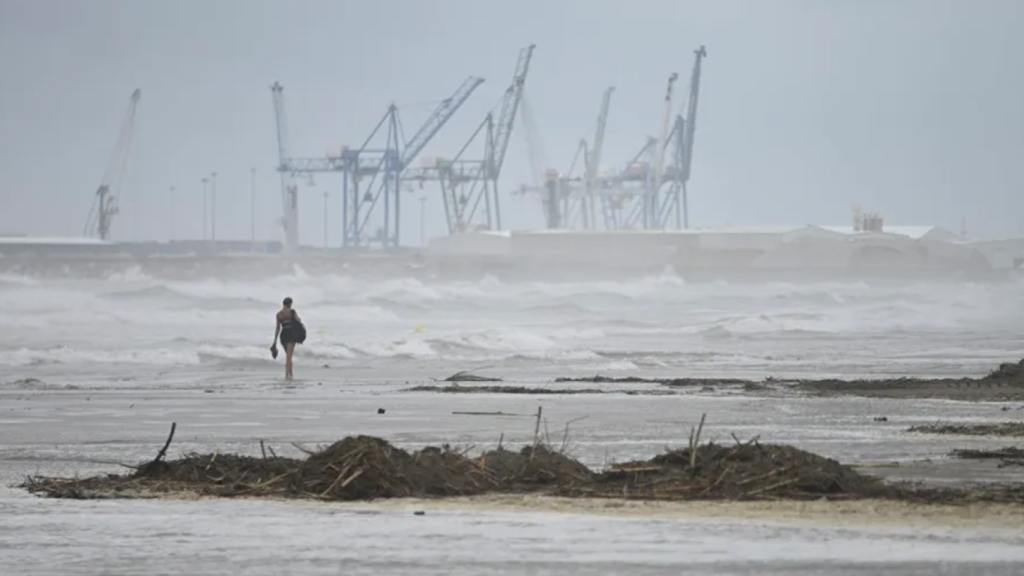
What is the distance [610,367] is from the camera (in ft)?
89.0

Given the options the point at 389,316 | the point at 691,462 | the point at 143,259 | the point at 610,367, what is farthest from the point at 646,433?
the point at 143,259

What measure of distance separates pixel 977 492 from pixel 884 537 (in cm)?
176

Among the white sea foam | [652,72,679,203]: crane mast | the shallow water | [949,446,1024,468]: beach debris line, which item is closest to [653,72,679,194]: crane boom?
[652,72,679,203]: crane mast

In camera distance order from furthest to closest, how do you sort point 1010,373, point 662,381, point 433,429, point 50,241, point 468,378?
1. point 50,241
2. point 468,378
3. point 662,381
4. point 1010,373
5. point 433,429

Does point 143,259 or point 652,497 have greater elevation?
point 143,259

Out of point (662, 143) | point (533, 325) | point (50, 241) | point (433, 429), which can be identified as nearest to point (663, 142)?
point (662, 143)

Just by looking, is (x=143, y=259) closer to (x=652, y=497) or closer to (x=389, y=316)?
(x=389, y=316)

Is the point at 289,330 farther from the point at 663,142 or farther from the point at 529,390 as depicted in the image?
the point at 663,142

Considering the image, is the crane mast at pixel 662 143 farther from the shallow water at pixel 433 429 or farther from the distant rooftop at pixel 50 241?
the shallow water at pixel 433 429

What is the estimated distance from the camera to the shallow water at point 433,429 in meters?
7.26

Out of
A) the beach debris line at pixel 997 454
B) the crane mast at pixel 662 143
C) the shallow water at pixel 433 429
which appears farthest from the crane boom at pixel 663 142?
the beach debris line at pixel 997 454

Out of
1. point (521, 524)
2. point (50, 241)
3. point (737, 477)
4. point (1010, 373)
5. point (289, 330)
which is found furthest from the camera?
point (50, 241)

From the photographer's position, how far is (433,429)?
47.1 feet

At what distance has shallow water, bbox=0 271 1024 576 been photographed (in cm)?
726
